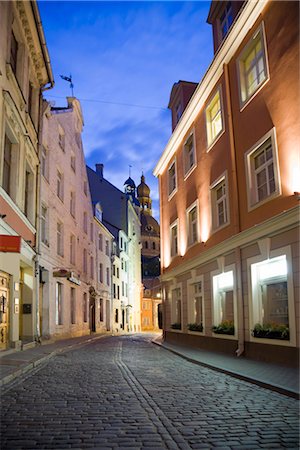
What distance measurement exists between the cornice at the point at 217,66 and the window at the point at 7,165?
24.7 ft

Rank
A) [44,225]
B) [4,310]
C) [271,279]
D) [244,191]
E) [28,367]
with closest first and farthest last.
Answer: [28,367] → [271,279] → [244,191] → [4,310] → [44,225]

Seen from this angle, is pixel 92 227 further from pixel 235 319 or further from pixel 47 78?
pixel 235 319

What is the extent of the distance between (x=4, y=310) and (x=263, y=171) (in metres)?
8.69

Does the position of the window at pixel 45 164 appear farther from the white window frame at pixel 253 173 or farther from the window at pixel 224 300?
the white window frame at pixel 253 173

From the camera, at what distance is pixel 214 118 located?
17.2 m

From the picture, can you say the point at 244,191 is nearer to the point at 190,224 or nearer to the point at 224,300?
the point at 224,300

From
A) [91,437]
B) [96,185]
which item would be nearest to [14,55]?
[91,437]

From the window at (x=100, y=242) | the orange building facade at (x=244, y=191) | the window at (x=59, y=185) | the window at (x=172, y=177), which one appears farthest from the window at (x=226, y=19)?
the window at (x=100, y=242)

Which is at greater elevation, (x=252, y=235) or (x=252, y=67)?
(x=252, y=67)

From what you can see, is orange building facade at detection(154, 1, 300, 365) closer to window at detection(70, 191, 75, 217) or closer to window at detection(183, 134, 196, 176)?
window at detection(183, 134, 196, 176)

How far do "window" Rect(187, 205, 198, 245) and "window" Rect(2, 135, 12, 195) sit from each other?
7.70 metres

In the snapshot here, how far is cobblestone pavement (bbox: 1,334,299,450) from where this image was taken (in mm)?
4941

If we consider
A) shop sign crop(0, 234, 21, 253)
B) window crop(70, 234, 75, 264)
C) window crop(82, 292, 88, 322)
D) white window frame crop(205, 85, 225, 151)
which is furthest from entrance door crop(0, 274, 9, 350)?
window crop(82, 292, 88, 322)

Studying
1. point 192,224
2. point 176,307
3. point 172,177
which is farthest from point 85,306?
point 192,224
